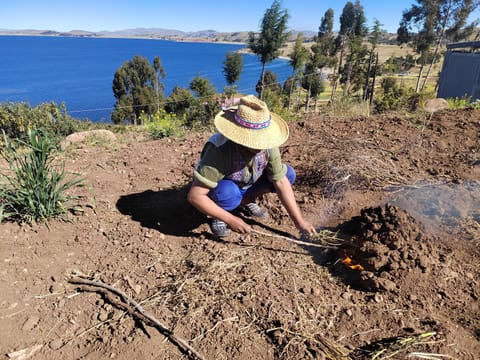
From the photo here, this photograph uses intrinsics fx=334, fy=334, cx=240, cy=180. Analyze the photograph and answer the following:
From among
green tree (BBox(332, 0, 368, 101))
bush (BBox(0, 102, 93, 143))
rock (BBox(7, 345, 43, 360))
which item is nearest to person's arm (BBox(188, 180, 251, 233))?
rock (BBox(7, 345, 43, 360))

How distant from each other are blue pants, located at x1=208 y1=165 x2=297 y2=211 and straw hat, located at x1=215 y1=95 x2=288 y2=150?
394mm

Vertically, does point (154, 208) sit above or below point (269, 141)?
below

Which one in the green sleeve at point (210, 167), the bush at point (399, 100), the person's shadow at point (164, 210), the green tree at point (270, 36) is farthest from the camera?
the green tree at point (270, 36)

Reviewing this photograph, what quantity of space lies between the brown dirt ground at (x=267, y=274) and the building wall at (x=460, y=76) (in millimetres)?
13631

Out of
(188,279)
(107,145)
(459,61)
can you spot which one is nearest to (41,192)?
(188,279)

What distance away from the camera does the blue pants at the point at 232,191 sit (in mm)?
2143

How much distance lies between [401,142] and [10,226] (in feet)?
12.2

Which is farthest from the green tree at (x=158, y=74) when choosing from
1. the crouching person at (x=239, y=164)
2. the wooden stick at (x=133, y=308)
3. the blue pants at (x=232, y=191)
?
the wooden stick at (x=133, y=308)

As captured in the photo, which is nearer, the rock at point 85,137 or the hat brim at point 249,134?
the hat brim at point 249,134

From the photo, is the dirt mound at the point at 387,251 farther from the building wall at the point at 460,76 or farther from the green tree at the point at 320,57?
the green tree at the point at 320,57

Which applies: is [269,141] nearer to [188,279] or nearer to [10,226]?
[188,279]

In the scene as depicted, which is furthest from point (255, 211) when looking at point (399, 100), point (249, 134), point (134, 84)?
point (134, 84)

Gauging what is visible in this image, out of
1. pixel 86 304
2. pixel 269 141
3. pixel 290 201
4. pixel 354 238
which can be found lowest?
pixel 86 304

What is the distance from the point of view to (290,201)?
86.1 inches
